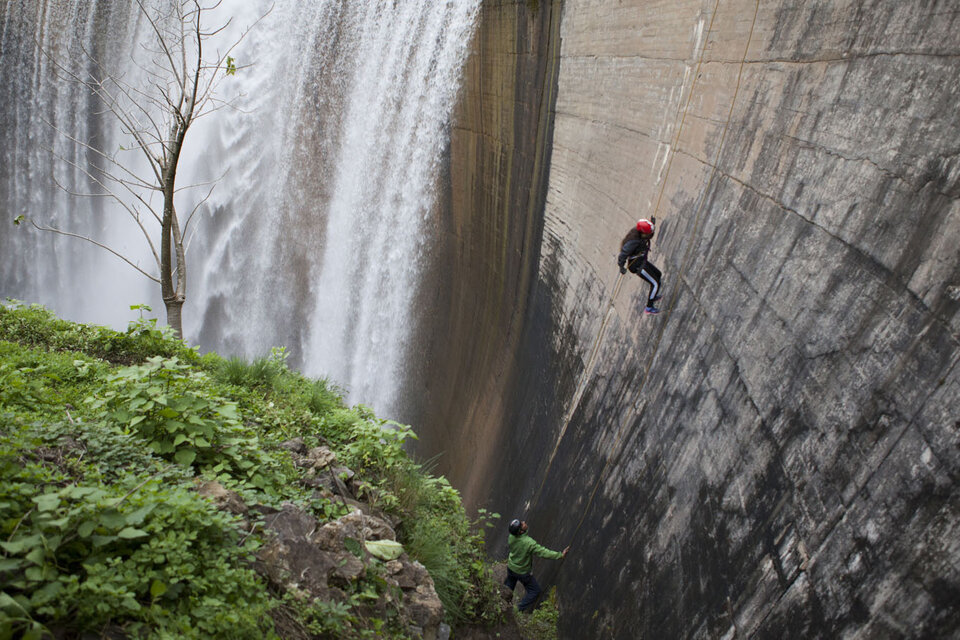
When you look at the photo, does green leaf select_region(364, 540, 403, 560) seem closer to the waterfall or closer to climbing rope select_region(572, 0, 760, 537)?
climbing rope select_region(572, 0, 760, 537)

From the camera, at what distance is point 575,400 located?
6719 mm

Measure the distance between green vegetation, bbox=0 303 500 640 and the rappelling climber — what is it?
7.35 ft

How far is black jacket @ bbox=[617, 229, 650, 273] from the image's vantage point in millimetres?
5137

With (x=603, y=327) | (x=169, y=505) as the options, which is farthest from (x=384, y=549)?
(x=603, y=327)

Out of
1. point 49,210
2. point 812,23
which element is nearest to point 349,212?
point 812,23

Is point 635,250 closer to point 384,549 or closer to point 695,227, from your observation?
point 695,227

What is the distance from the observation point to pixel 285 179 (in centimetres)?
1390

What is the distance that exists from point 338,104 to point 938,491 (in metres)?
11.7

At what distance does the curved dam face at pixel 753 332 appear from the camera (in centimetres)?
276

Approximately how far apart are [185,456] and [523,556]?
2972 millimetres

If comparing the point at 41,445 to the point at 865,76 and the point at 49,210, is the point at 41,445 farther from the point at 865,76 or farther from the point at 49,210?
the point at 49,210

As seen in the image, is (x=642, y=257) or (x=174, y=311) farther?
(x=174, y=311)

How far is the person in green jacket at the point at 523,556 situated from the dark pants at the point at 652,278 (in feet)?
6.77

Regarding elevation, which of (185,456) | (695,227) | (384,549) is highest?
(695,227)
